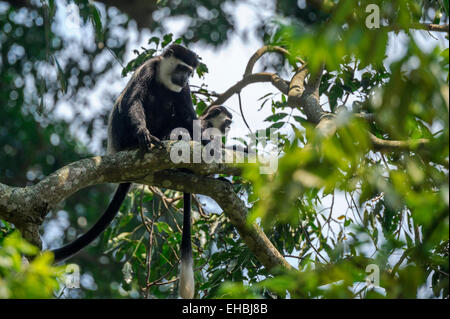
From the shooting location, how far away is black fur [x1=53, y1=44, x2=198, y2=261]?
3242 mm

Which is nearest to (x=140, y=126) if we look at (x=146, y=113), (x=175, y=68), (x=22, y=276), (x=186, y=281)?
(x=146, y=113)

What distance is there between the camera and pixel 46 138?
34.3ft

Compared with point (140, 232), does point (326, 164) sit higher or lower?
lower

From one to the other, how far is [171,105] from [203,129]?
33 centimetres

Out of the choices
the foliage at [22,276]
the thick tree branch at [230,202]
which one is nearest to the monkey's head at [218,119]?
the thick tree branch at [230,202]

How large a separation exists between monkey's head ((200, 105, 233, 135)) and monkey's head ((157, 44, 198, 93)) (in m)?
0.34

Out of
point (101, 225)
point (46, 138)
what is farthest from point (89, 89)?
point (101, 225)

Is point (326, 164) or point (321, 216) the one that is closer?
point (326, 164)

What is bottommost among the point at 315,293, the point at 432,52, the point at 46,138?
the point at 315,293

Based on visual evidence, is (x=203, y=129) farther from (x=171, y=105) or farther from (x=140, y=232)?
(x=140, y=232)

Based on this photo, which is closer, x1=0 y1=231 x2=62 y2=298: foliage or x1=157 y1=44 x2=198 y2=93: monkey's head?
x1=0 y1=231 x2=62 y2=298: foliage

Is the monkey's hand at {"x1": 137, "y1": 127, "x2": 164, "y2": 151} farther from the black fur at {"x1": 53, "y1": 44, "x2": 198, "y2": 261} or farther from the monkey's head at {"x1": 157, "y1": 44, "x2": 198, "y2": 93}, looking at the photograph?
the monkey's head at {"x1": 157, "y1": 44, "x2": 198, "y2": 93}

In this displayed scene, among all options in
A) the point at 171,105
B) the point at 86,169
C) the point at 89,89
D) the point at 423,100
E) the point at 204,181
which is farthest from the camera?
the point at 89,89

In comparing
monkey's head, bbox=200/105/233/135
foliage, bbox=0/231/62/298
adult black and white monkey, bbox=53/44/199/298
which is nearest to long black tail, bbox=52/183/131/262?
adult black and white monkey, bbox=53/44/199/298
